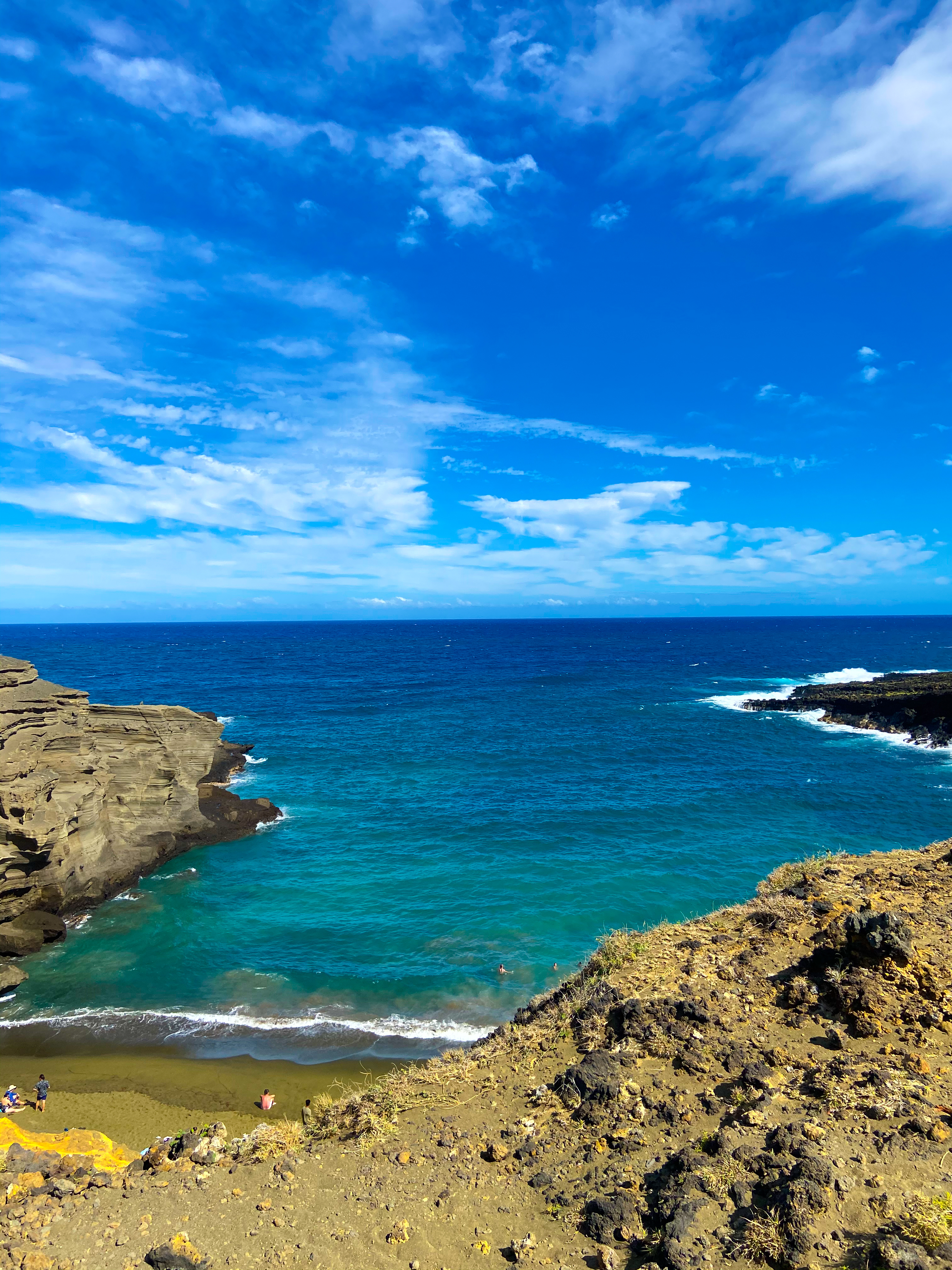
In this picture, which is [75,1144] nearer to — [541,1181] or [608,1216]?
[541,1181]

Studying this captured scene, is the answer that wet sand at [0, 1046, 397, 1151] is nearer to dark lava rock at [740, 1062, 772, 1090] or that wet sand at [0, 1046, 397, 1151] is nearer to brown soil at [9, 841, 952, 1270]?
brown soil at [9, 841, 952, 1270]

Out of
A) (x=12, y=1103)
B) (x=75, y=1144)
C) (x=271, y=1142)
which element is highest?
(x=271, y=1142)

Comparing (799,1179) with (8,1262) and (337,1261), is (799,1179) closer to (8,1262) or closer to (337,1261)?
(337,1261)

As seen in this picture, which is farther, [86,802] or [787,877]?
[86,802]

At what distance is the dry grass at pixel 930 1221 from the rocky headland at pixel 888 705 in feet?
201

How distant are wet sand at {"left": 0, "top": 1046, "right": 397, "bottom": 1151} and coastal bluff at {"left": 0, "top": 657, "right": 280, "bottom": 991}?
560 centimetres

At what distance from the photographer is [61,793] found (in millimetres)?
28625

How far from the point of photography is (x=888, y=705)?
223ft

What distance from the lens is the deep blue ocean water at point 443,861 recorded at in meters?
22.9

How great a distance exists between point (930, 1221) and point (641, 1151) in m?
3.64

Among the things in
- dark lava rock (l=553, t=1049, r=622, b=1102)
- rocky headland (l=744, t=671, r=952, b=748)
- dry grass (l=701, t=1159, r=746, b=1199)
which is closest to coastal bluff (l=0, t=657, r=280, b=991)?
dark lava rock (l=553, t=1049, r=622, b=1102)

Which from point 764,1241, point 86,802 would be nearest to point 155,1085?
point 86,802

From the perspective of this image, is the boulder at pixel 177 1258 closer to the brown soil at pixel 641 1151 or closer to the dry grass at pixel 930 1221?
the brown soil at pixel 641 1151

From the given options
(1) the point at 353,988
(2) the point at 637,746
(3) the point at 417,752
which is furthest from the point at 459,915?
(2) the point at 637,746
